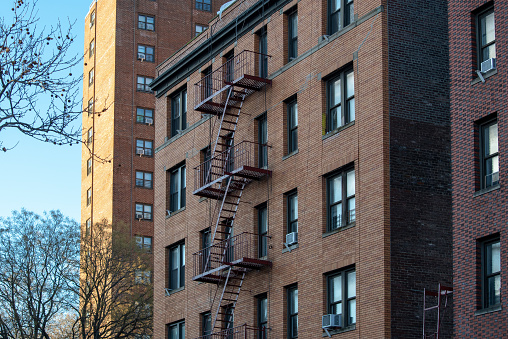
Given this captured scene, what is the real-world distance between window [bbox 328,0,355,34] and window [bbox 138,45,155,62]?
52.7 m

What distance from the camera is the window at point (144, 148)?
279ft

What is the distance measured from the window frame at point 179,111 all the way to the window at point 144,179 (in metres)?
35.0

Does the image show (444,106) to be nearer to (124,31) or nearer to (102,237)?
(102,237)

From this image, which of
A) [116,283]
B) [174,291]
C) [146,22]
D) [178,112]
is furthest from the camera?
[146,22]

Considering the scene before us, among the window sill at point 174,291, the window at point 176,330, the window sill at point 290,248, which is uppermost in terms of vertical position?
the window sill at point 290,248

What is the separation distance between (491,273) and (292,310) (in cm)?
1081

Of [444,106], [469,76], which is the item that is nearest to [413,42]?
[444,106]

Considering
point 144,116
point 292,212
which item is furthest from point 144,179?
point 292,212

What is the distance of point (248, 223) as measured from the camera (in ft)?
131

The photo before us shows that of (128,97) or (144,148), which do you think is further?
(128,97)

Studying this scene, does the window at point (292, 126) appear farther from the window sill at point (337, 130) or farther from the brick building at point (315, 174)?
the window sill at point (337, 130)

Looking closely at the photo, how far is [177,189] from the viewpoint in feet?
155

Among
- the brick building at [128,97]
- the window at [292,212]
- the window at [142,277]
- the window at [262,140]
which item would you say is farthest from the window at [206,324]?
the brick building at [128,97]

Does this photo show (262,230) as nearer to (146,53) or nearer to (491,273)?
(491,273)
